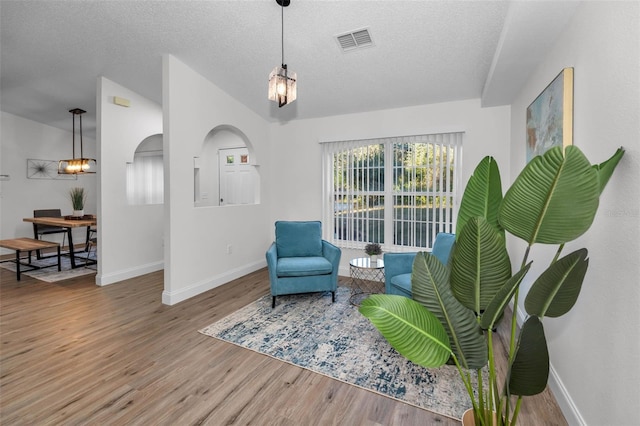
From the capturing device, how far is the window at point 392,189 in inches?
157

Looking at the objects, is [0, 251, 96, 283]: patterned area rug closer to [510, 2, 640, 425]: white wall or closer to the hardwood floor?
the hardwood floor

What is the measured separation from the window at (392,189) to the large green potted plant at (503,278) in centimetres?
277

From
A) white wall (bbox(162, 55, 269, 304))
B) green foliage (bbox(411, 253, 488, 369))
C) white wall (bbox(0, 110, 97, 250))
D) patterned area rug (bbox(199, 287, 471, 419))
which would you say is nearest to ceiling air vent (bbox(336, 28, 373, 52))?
white wall (bbox(162, 55, 269, 304))

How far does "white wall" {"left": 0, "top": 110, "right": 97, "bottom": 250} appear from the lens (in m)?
5.79

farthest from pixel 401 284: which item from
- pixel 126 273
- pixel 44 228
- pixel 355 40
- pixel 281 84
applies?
pixel 44 228

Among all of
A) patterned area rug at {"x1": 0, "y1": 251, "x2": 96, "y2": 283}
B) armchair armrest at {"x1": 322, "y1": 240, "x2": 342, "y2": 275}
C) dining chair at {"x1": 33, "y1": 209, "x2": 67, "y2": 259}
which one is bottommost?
patterned area rug at {"x1": 0, "y1": 251, "x2": 96, "y2": 283}

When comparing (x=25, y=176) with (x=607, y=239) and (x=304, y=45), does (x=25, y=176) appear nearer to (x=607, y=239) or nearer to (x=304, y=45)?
(x=304, y=45)

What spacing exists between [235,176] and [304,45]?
11.9 feet

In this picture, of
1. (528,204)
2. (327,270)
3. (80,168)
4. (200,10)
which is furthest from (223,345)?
(80,168)

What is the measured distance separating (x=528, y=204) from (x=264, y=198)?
432cm

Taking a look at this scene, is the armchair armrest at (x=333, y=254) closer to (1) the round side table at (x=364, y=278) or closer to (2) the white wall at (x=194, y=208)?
(1) the round side table at (x=364, y=278)

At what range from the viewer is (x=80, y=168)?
5176 millimetres

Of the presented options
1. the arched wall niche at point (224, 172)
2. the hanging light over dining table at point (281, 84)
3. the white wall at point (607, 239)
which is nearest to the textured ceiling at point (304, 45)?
the white wall at point (607, 239)

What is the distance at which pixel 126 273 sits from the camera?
→ 449cm
